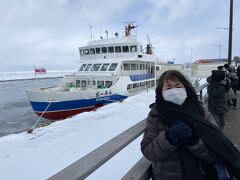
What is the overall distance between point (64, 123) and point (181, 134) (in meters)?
8.28

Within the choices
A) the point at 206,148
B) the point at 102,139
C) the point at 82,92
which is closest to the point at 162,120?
the point at 206,148

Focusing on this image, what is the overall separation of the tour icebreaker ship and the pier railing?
12515 millimetres

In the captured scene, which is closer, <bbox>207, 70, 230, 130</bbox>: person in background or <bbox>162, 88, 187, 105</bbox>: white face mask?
<bbox>162, 88, 187, 105</bbox>: white face mask

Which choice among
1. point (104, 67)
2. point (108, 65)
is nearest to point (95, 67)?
point (104, 67)

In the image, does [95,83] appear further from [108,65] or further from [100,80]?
[108,65]

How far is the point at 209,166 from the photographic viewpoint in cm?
190

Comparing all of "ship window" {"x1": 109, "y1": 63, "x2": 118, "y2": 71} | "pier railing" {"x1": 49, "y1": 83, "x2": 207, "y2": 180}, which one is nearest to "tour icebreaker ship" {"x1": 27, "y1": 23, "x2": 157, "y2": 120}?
"ship window" {"x1": 109, "y1": 63, "x2": 118, "y2": 71}

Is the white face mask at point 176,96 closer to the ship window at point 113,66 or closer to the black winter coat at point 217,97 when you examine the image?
the black winter coat at point 217,97

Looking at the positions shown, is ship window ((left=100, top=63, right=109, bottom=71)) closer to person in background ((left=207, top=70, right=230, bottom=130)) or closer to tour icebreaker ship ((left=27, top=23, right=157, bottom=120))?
tour icebreaker ship ((left=27, top=23, right=157, bottom=120))

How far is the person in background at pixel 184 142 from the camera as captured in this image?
1754 millimetres

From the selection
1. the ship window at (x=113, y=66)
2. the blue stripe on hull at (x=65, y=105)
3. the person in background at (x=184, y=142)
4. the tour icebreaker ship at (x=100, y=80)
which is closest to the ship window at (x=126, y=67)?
the tour icebreaker ship at (x=100, y=80)

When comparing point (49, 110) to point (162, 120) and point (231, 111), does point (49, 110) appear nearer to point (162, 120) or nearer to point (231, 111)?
point (231, 111)

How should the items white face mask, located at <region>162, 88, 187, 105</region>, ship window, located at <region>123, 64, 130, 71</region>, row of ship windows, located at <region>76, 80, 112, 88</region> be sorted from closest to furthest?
white face mask, located at <region>162, 88, 187, 105</region> → row of ship windows, located at <region>76, 80, 112, 88</region> → ship window, located at <region>123, 64, 130, 71</region>

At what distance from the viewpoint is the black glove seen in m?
1.71
